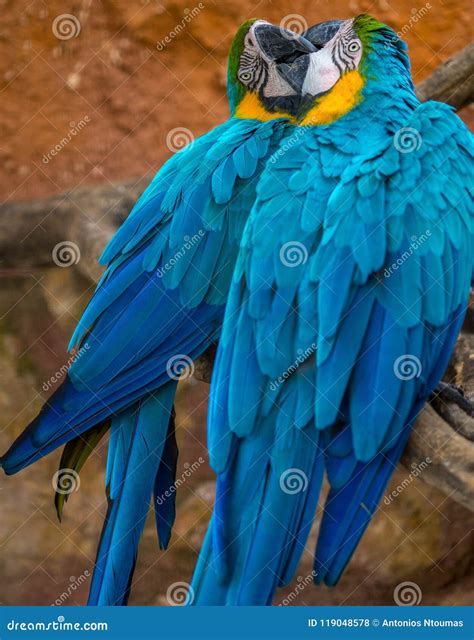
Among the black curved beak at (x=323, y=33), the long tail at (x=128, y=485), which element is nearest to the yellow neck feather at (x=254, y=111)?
the black curved beak at (x=323, y=33)

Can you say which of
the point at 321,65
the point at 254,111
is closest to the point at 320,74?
the point at 321,65

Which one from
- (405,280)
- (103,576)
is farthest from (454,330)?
(103,576)

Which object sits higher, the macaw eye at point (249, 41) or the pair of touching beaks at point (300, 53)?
the macaw eye at point (249, 41)

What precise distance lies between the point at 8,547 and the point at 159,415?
0.93 metres

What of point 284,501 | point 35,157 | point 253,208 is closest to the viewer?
point 284,501

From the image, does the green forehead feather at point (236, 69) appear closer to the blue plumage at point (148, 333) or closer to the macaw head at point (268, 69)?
the macaw head at point (268, 69)

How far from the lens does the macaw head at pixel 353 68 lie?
3.32 feet

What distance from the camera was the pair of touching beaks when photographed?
1051 millimetres

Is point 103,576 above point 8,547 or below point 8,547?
above

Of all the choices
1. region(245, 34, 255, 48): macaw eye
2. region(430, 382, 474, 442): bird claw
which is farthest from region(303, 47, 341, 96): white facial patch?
region(430, 382, 474, 442): bird claw

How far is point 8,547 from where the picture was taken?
1757mm

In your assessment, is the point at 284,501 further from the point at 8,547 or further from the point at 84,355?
the point at 8,547

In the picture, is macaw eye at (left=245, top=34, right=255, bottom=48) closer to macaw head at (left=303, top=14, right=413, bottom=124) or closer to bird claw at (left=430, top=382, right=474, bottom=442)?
macaw head at (left=303, top=14, right=413, bottom=124)

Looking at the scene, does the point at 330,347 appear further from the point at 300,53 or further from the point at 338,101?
the point at 300,53
